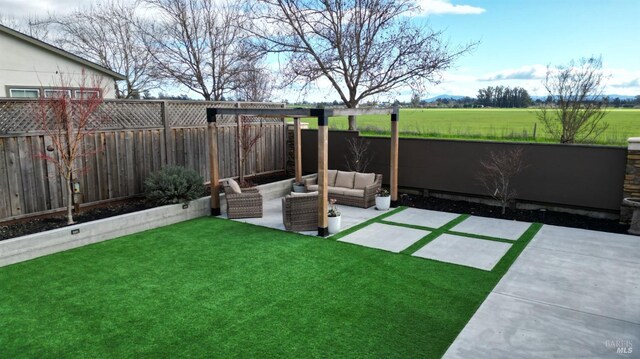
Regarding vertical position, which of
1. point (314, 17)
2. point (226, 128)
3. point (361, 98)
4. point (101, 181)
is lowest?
point (101, 181)

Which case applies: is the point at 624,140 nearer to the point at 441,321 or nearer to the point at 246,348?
the point at 441,321

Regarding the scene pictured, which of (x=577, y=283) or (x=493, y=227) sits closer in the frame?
(x=577, y=283)

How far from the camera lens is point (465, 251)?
6848 millimetres

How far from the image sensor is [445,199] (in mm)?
10602

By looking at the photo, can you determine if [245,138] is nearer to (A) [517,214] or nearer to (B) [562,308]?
(A) [517,214]

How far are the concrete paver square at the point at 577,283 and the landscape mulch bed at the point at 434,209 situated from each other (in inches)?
87.1

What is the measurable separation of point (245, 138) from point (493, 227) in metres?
6.41

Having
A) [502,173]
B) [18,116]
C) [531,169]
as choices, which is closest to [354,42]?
[502,173]

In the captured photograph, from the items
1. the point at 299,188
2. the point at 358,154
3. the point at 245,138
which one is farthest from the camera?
the point at 358,154

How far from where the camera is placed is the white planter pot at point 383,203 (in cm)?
959

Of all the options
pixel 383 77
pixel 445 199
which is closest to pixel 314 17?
pixel 383 77

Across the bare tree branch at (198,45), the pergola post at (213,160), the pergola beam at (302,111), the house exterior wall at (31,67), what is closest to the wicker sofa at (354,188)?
the pergola beam at (302,111)

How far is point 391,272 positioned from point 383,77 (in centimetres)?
796

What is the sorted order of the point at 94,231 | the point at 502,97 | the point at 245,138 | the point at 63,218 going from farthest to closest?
the point at 502,97
the point at 245,138
the point at 63,218
the point at 94,231
